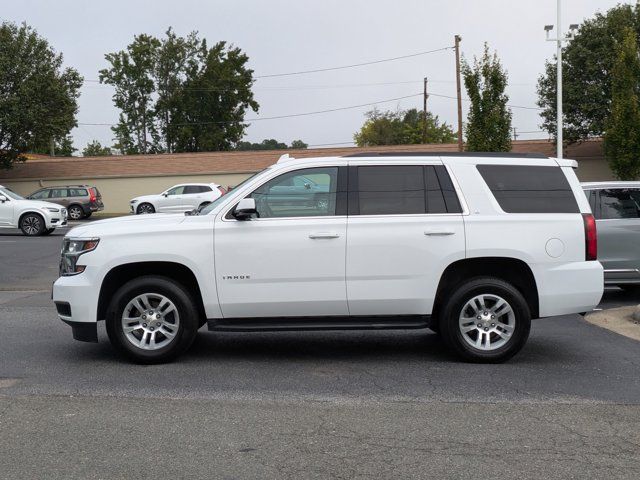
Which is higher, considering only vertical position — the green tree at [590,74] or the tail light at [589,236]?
the green tree at [590,74]

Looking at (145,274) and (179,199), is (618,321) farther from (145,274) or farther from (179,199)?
(179,199)

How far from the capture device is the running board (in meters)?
6.96

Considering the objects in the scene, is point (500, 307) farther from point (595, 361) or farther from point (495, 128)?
point (495, 128)

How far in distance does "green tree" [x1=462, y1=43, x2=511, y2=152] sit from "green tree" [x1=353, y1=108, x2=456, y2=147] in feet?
171

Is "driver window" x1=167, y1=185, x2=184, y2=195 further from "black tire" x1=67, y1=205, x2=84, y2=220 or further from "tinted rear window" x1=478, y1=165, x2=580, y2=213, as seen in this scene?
"tinted rear window" x1=478, y1=165, x2=580, y2=213

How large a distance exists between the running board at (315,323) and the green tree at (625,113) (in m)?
25.9

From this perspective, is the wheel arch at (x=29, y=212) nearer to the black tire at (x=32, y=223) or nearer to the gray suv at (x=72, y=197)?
the black tire at (x=32, y=223)

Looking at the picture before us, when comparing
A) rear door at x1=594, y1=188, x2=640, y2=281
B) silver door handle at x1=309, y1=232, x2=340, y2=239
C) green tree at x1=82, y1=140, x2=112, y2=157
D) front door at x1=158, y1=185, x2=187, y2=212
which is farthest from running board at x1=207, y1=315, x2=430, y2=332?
green tree at x1=82, y1=140, x2=112, y2=157

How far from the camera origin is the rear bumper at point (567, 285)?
7.00 meters

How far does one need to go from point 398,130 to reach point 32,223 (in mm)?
64858

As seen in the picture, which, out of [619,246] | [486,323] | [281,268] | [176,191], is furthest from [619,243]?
[176,191]

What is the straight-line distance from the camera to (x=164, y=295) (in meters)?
6.95

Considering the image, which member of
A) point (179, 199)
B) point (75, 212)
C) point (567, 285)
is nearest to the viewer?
point (567, 285)

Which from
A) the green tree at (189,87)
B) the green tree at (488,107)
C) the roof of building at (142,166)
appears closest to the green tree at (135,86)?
the green tree at (189,87)
